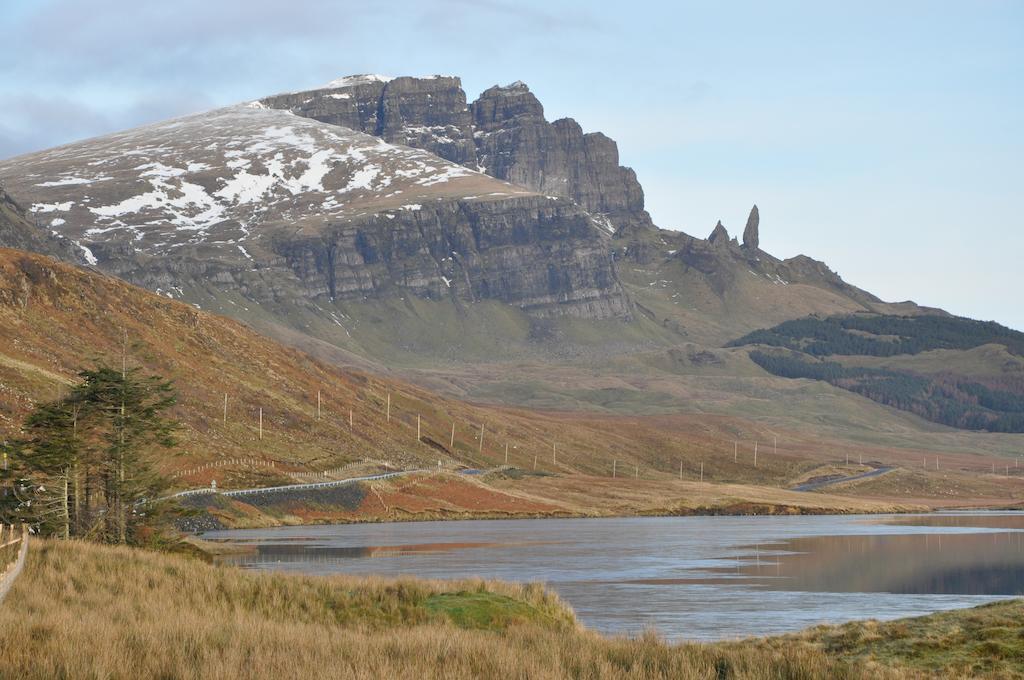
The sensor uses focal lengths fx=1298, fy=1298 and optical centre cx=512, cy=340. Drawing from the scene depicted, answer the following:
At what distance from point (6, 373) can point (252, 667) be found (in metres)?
103

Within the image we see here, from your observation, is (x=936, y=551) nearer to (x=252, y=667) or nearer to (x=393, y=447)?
(x=252, y=667)

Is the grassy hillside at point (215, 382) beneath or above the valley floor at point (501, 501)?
above

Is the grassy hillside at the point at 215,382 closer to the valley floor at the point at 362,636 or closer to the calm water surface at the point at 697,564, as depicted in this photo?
the calm water surface at the point at 697,564

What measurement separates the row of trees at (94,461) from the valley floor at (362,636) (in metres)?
9.93

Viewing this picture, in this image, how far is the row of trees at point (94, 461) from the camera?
44.7 m

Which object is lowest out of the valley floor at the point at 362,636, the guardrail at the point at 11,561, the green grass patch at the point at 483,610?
the green grass patch at the point at 483,610

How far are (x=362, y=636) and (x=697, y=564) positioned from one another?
49.0 meters

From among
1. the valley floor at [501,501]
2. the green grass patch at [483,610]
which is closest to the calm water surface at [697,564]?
the valley floor at [501,501]

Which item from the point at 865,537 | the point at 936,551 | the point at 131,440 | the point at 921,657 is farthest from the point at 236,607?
the point at 865,537

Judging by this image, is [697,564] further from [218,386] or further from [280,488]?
[218,386]

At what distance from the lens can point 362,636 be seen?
80.3 feet

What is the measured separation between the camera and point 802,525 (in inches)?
4806

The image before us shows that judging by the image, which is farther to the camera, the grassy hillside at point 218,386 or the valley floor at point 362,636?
the grassy hillside at point 218,386

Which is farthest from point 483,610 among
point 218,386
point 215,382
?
point 215,382
